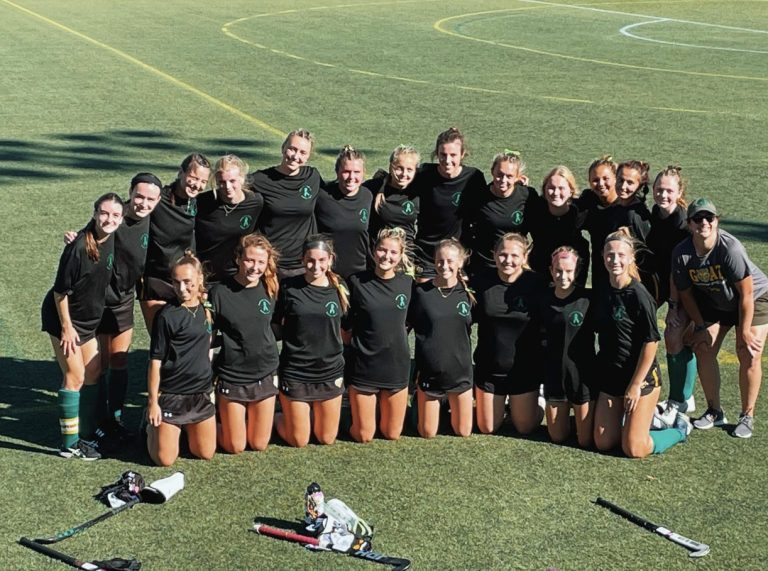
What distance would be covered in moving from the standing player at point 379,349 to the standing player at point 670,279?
1.66 meters

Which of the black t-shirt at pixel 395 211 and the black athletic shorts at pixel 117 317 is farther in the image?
the black t-shirt at pixel 395 211

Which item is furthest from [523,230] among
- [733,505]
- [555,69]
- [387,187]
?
[555,69]

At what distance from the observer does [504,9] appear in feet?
102

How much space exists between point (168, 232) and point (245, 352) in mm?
1014

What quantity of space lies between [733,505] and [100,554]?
138 inches

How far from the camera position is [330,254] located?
814 centimetres

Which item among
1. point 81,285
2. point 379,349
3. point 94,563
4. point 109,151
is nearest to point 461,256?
point 379,349

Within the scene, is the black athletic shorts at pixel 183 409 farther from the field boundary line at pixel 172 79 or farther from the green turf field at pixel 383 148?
the field boundary line at pixel 172 79

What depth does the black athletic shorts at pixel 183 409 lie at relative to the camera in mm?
7758

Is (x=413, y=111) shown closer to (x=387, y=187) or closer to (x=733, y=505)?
(x=387, y=187)

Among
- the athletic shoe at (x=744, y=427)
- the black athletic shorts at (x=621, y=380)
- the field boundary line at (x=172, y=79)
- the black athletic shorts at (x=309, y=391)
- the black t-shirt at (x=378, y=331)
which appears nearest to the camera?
the black athletic shorts at (x=621, y=380)

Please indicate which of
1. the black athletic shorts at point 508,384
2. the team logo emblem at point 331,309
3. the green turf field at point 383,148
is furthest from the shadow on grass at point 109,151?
the black athletic shorts at point 508,384

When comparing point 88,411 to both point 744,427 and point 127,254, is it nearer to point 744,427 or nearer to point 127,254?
point 127,254

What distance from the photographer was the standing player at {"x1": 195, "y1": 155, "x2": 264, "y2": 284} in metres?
8.45
